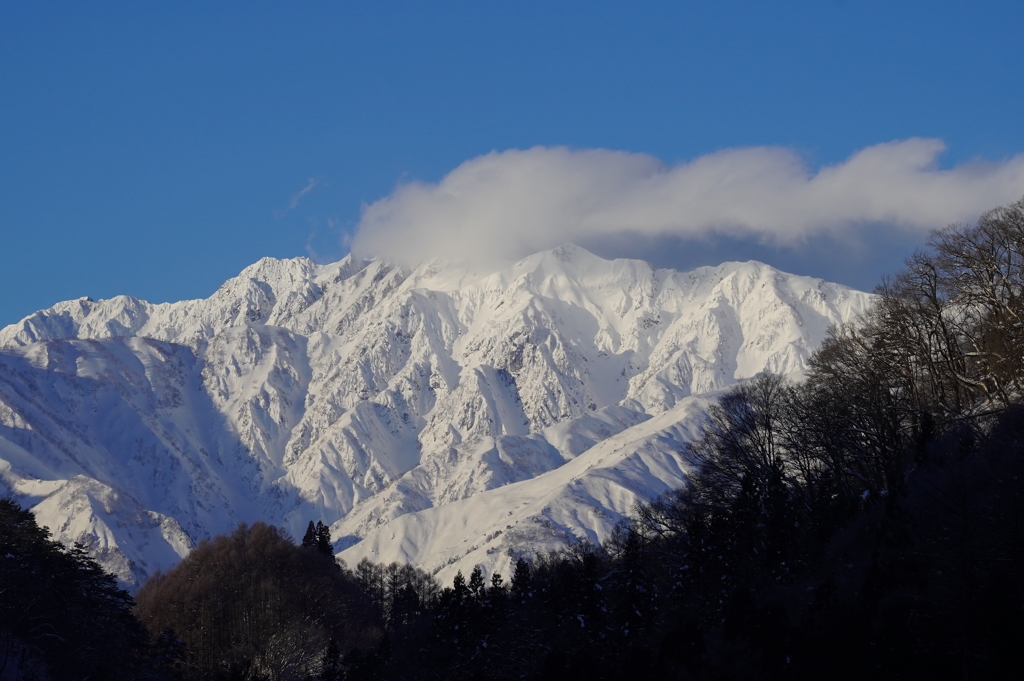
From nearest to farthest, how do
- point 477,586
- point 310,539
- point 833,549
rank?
point 833,549, point 477,586, point 310,539

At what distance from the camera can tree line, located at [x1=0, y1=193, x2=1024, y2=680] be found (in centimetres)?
3014

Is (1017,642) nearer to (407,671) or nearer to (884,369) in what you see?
(884,369)

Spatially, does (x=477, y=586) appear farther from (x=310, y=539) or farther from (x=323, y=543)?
(x=310, y=539)

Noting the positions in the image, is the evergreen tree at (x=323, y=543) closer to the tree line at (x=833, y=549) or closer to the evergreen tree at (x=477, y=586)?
the tree line at (x=833, y=549)

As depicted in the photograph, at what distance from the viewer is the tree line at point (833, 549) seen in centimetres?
3014

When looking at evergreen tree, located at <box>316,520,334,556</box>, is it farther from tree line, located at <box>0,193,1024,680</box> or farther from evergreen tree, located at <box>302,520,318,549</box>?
tree line, located at <box>0,193,1024,680</box>

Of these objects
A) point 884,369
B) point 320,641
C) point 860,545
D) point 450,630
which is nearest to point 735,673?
point 860,545

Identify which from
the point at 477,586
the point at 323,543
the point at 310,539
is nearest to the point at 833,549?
the point at 477,586

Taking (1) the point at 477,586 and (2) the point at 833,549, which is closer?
(2) the point at 833,549

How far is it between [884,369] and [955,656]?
21248 mm

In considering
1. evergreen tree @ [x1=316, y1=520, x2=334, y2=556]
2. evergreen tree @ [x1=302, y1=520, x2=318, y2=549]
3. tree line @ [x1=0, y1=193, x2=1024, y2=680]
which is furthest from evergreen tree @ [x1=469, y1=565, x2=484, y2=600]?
evergreen tree @ [x1=302, y1=520, x2=318, y2=549]

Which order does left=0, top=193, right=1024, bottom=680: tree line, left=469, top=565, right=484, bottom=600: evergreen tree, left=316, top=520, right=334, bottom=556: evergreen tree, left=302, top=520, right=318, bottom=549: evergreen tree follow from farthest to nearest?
1. left=302, top=520, right=318, bottom=549: evergreen tree
2. left=316, top=520, right=334, bottom=556: evergreen tree
3. left=469, top=565, right=484, bottom=600: evergreen tree
4. left=0, top=193, right=1024, bottom=680: tree line

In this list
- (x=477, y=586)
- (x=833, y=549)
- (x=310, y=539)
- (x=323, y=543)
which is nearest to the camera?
(x=833, y=549)

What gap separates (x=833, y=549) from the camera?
38.1 metres
